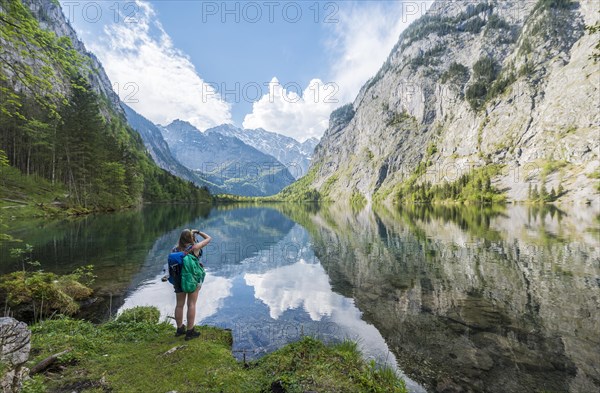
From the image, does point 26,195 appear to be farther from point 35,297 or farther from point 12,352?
point 12,352

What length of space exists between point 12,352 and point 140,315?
7.28m

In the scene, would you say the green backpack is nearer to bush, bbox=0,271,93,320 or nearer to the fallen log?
the fallen log

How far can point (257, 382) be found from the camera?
24.5ft

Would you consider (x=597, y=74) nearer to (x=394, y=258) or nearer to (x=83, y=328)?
(x=394, y=258)

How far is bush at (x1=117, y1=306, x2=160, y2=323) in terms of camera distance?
40.8ft

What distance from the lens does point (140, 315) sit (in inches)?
508

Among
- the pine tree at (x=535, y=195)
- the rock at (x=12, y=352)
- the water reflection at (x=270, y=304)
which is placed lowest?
the water reflection at (x=270, y=304)

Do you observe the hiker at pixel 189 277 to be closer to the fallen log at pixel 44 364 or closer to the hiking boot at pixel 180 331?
the hiking boot at pixel 180 331

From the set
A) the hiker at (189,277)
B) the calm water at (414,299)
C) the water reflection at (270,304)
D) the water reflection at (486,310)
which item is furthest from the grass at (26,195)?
the hiker at (189,277)

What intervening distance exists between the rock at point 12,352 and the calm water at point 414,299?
5.79 m

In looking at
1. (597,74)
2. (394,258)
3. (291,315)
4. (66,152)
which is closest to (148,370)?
(291,315)

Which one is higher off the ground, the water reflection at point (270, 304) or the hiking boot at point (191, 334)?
the hiking boot at point (191, 334)

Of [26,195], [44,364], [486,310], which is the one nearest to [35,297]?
[44,364]

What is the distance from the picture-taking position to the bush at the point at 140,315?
40.8 ft
